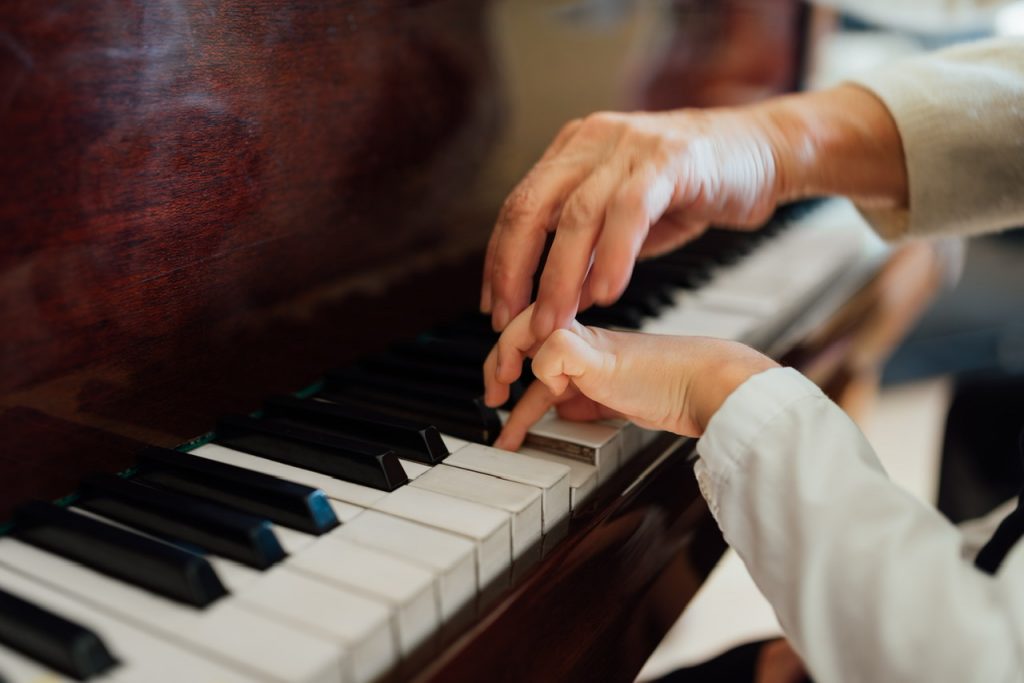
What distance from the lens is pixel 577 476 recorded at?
743mm

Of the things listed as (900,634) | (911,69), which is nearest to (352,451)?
(900,634)

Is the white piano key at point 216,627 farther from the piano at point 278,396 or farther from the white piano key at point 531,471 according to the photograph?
the white piano key at point 531,471

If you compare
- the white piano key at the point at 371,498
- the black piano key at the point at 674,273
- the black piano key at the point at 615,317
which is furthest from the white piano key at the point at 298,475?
the black piano key at the point at 674,273

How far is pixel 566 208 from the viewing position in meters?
0.79

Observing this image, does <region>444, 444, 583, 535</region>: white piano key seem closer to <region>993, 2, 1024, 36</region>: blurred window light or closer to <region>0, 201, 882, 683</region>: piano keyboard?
<region>0, 201, 882, 683</region>: piano keyboard

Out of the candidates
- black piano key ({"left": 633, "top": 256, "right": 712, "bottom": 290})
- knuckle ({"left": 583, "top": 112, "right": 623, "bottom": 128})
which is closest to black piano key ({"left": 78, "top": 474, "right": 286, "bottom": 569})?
knuckle ({"left": 583, "top": 112, "right": 623, "bottom": 128})

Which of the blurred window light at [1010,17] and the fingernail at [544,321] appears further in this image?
the blurred window light at [1010,17]

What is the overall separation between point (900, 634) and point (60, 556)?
626 mm

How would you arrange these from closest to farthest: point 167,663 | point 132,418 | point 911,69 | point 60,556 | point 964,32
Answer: point 167,663, point 60,556, point 132,418, point 911,69, point 964,32

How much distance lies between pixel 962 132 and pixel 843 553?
0.72 m

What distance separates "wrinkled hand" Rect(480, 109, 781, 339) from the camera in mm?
761

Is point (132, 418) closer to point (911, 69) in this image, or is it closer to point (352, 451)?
point (352, 451)

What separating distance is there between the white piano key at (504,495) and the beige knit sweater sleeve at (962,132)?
0.78 meters

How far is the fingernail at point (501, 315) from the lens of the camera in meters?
0.84
